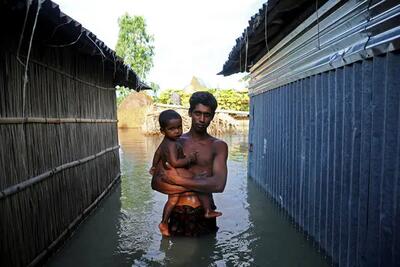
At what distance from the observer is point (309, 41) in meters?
5.39

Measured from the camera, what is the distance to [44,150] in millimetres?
4637

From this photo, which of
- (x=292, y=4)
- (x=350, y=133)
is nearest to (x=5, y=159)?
(x=350, y=133)

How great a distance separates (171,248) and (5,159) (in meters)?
2.37

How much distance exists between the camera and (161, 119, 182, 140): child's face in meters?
4.53

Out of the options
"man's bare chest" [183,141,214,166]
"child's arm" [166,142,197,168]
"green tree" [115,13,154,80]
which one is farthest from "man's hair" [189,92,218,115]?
"green tree" [115,13,154,80]

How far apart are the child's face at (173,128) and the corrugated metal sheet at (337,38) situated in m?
2.03

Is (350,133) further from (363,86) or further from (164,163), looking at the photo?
(164,163)

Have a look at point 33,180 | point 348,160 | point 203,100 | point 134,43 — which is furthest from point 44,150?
point 134,43

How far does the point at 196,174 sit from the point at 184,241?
1.00 meters

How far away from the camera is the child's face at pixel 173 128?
4531mm

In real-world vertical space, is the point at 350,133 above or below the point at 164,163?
above

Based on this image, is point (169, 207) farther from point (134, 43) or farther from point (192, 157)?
point (134, 43)

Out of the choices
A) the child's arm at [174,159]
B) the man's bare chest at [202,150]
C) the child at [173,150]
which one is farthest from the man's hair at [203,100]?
the child's arm at [174,159]

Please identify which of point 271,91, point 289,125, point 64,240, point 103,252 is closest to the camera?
point 103,252
